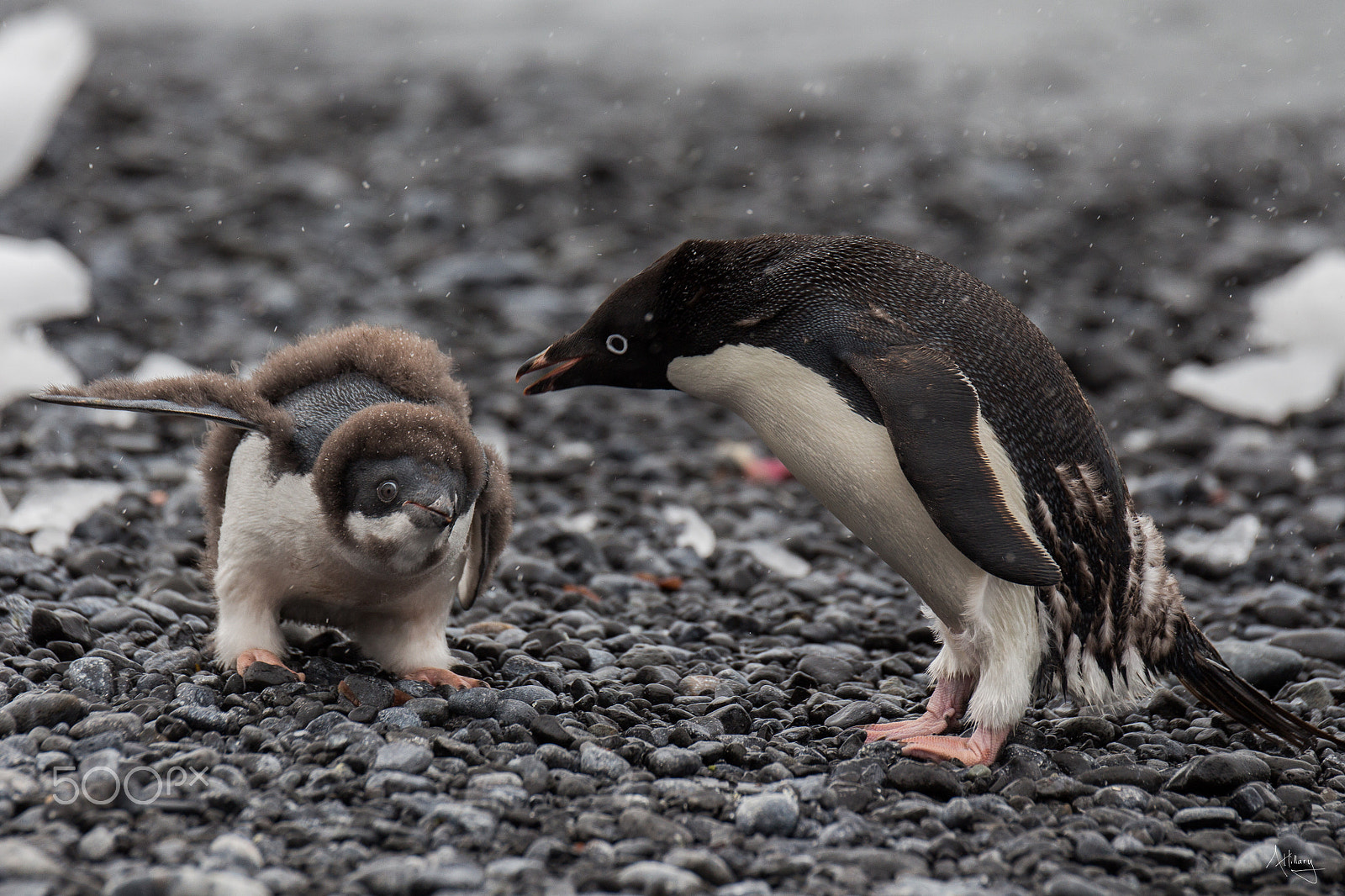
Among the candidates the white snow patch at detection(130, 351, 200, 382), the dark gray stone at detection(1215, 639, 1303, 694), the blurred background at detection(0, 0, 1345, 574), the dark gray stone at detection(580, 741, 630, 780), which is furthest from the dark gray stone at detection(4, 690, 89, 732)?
the white snow patch at detection(130, 351, 200, 382)

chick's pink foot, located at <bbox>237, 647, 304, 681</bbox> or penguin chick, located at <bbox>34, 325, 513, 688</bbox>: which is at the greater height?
penguin chick, located at <bbox>34, 325, 513, 688</bbox>

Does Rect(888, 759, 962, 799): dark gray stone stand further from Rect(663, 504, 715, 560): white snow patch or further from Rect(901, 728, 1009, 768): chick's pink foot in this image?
Rect(663, 504, 715, 560): white snow patch

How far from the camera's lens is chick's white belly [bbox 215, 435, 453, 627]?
10.2 feet

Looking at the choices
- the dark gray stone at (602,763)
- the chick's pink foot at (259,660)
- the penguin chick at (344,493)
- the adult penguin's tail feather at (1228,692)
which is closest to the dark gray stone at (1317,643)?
the adult penguin's tail feather at (1228,692)

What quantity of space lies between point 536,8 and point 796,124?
7188 mm

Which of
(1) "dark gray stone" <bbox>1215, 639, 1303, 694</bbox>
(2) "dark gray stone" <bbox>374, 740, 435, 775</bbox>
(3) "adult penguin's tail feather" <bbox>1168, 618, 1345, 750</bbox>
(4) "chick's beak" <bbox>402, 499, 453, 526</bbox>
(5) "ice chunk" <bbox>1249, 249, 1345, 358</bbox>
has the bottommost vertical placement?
(2) "dark gray stone" <bbox>374, 740, 435, 775</bbox>

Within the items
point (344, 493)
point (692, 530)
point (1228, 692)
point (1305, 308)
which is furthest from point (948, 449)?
point (1305, 308)

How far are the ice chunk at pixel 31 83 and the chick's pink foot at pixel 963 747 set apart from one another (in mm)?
7474

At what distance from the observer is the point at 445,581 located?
3.32m

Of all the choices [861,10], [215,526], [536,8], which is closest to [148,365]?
[215,526]

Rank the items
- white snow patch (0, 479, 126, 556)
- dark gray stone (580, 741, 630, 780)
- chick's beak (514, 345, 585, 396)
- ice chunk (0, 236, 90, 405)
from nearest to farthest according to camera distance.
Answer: dark gray stone (580, 741, 630, 780)
chick's beak (514, 345, 585, 396)
white snow patch (0, 479, 126, 556)
ice chunk (0, 236, 90, 405)

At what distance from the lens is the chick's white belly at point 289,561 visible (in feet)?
10.2

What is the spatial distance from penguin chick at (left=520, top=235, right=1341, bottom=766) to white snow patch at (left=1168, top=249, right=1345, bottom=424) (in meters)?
3.79
